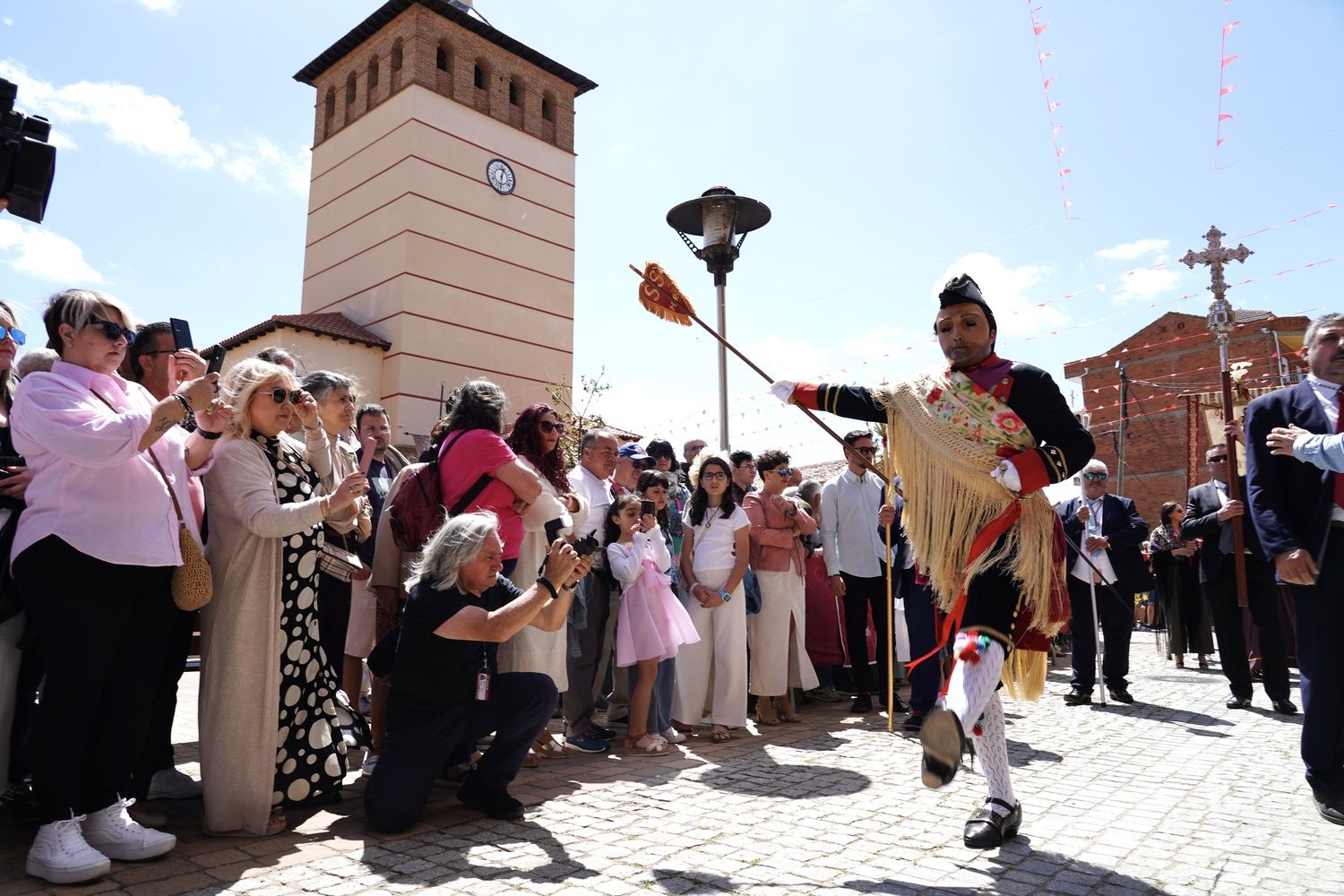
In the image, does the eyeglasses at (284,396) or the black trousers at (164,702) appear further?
the eyeglasses at (284,396)

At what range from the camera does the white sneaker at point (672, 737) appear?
224 inches

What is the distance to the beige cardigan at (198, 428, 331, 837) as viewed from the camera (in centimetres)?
345

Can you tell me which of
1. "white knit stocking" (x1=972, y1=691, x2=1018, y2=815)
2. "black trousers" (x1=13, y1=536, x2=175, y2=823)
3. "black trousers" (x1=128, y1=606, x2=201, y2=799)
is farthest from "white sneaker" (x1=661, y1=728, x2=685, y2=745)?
"black trousers" (x1=13, y1=536, x2=175, y2=823)

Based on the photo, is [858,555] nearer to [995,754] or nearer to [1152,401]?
[995,754]

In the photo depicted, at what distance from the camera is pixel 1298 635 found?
12.2 ft

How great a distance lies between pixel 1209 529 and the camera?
25.1 feet

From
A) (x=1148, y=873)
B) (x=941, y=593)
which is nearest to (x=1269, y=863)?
(x=1148, y=873)

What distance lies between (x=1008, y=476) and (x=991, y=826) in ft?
4.25

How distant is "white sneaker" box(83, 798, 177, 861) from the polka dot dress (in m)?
0.48

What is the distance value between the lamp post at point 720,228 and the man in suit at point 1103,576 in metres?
3.33

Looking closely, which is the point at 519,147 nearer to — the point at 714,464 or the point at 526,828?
the point at 714,464

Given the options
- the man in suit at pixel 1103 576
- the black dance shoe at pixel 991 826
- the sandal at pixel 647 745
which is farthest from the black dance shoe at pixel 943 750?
the man in suit at pixel 1103 576

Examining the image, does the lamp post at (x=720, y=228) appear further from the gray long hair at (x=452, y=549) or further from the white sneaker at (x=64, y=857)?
the white sneaker at (x=64, y=857)

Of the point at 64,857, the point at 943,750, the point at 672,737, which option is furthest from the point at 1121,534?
the point at 64,857
